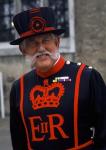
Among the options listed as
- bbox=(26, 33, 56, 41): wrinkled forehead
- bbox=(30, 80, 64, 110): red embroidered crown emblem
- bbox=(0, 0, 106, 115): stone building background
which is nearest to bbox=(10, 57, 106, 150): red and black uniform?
bbox=(30, 80, 64, 110): red embroidered crown emblem

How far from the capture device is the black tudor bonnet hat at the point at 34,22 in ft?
11.1

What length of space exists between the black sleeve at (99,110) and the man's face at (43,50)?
253mm

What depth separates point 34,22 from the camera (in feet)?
11.2

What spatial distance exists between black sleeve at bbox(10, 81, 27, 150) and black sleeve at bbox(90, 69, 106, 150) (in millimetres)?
451

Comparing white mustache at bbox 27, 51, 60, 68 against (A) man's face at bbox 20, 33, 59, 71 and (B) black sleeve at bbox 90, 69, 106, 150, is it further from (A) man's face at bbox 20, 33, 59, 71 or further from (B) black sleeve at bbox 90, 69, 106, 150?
(B) black sleeve at bbox 90, 69, 106, 150

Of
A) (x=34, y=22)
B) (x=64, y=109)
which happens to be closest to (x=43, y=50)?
(x=34, y=22)

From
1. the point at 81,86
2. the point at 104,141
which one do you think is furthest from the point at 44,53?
the point at 104,141

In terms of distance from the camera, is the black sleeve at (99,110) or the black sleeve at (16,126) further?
the black sleeve at (16,126)

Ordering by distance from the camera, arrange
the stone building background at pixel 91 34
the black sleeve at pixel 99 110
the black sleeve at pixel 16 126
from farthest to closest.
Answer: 1. the stone building background at pixel 91 34
2. the black sleeve at pixel 16 126
3. the black sleeve at pixel 99 110

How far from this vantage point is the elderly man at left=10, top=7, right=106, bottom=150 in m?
3.32

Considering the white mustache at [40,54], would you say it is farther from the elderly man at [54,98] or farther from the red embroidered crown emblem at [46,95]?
the red embroidered crown emblem at [46,95]

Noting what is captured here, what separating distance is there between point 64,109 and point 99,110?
0.19 metres

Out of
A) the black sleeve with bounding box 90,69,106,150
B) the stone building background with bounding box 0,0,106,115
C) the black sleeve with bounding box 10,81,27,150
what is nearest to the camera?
the black sleeve with bounding box 90,69,106,150

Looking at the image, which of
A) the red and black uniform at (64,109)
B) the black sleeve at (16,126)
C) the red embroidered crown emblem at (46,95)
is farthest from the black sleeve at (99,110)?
the black sleeve at (16,126)
